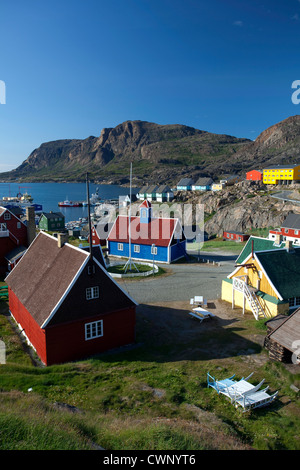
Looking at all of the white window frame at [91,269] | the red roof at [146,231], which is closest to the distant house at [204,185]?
the red roof at [146,231]

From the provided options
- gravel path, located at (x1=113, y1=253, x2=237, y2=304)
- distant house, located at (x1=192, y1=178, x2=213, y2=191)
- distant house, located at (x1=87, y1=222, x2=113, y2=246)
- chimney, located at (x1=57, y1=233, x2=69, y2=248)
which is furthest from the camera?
distant house, located at (x1=192, y1=178, x2=213, y2=191)

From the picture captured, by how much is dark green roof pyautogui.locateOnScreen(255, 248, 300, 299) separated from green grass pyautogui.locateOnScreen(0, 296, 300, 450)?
12.5ft

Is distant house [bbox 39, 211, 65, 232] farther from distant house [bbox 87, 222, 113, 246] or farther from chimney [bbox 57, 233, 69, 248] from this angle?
chimney [bbox 57, 233, 69, 248]

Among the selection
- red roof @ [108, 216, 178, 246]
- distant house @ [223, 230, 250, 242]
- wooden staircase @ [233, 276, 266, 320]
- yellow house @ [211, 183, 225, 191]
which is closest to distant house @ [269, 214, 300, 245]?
distant house @ [223, 230, 250, 242]

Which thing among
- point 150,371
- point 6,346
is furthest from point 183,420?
point 6,346

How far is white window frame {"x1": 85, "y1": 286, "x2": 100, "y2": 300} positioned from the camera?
58.1ft

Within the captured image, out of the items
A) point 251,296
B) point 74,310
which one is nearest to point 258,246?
point 251,296

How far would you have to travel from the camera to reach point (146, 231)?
44.9 m

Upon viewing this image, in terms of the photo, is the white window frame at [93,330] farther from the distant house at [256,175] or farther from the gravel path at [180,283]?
the distant house at [256,175]

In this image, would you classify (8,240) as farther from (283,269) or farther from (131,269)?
(283,269)

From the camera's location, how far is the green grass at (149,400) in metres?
7.91

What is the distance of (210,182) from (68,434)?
13547 centimetres

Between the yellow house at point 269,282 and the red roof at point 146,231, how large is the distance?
19214mm

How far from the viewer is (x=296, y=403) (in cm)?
1199
